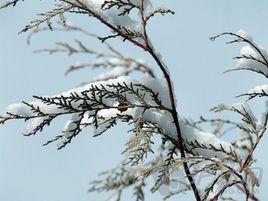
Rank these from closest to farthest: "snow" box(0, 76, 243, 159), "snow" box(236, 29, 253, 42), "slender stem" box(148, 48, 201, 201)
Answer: "slender stem" box(148, 48, 201, 201), "snow" box(0, 76, 243, 159), "snow" box(236, 29, 253, 42)

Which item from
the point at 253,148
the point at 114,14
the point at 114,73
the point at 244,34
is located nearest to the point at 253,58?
the point at 244,34

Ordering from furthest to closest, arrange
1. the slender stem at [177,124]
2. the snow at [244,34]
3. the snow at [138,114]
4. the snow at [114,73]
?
the snow at [114,73]
the snow at [244,34]
the snow at [138,114]
the slender stem at [177,124]

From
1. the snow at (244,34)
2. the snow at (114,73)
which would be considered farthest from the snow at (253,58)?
the snow at (114,73)

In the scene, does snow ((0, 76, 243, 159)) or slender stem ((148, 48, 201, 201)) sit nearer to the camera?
slender stem ((148, 48, 201, 201))

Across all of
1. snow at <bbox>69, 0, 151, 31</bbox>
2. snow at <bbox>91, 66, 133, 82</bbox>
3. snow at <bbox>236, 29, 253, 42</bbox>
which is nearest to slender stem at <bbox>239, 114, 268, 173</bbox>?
snow at <bbox>236, 29, 253, 42</bbox>

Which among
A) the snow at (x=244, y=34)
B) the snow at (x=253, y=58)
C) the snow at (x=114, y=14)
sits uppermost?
the snow at (x=114, y=14)

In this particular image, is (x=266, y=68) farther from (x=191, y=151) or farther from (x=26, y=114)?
(x=26, y=114)

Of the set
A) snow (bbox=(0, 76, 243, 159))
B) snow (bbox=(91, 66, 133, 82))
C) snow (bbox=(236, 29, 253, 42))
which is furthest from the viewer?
snow (bbox=(91, 66, 133, 82))

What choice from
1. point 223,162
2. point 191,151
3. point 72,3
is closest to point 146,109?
point 191,151

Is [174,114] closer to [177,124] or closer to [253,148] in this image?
[177,124]

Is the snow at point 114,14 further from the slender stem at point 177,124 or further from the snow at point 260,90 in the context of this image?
the snow at point 260,90

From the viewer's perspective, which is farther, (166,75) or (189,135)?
(189,135)

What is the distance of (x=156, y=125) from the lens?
9.91 ft

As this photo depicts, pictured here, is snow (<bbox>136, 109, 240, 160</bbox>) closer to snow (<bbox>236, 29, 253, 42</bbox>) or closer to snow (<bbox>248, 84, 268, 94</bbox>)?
snow (<bbox>248, 84, 268, 94</bbox>)
